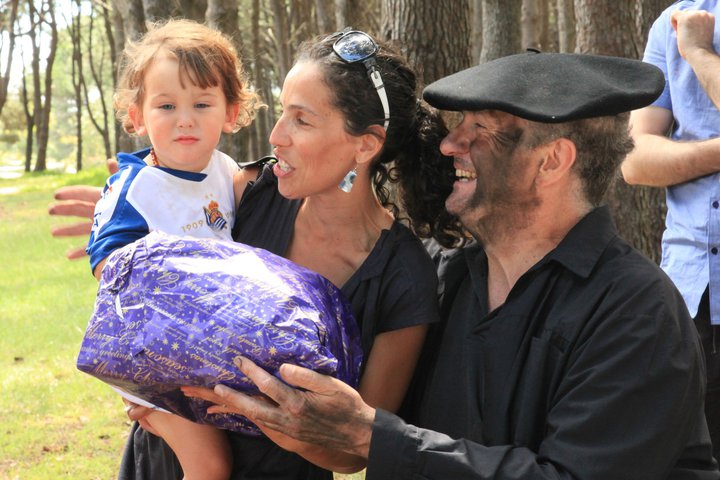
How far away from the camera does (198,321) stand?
7.01 feet

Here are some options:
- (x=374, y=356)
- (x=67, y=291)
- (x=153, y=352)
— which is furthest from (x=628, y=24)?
(x=67, y=291)

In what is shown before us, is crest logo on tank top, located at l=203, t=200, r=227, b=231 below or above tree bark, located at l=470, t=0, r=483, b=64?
below

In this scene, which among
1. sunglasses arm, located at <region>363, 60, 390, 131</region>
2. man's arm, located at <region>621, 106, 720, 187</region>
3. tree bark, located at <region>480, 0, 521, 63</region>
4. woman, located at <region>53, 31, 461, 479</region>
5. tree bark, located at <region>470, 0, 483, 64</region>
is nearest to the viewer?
woman, located at <region>53, 31, 461, 479</region>

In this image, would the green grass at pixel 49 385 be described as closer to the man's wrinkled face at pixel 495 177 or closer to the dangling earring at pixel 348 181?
the dangling earring at pixel 348 181

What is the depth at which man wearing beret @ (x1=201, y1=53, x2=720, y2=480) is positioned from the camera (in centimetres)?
218

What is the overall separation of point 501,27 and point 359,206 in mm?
11011

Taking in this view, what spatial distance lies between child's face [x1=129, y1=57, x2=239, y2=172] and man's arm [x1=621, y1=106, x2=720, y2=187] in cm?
154

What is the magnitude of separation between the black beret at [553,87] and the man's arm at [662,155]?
2.28 feet

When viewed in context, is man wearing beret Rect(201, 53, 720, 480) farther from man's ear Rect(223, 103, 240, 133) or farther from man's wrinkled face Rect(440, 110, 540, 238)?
man's ear Rect(223, 103, 240, 133)

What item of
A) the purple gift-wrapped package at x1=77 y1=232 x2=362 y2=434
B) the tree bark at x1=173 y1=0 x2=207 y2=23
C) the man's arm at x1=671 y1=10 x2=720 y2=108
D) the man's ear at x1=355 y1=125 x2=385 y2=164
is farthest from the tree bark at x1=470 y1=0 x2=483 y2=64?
the purple gift-wrapped package at x1=77 y1=232 x2=362 y2=434

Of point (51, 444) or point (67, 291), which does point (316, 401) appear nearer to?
point (51, 444)

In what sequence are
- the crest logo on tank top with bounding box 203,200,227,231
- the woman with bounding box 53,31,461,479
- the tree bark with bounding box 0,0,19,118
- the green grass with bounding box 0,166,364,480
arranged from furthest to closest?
1. the tree bark with bounding box 0,0,19,118
2. the green grass with bounding box 0,166,364,480
3. the crest logo on tank top with bounding box 203,200,227,231
4. the woman with bounding box 53,31,461,479

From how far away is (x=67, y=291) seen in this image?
12102mm

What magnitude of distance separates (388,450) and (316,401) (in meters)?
0.22
